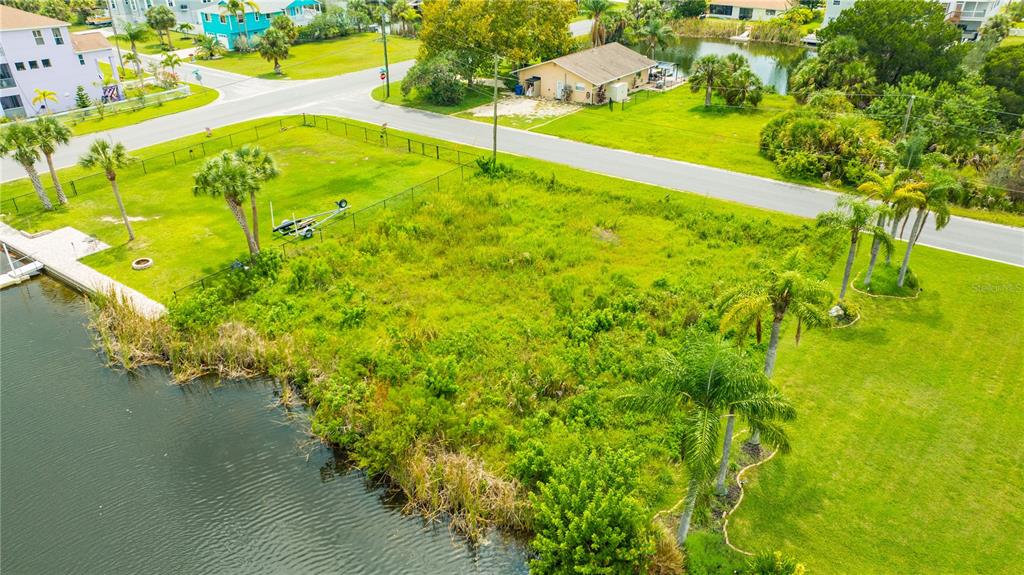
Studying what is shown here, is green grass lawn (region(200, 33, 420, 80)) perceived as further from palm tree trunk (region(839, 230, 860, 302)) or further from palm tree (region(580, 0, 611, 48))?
palm tree trunk (region(839, 230, 860, 302))

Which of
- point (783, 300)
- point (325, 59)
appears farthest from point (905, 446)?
point (325, 59)

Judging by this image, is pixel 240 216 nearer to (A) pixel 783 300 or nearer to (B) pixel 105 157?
(B) pixel 105 157

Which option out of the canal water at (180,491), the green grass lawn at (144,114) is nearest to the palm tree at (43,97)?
the green grass lawn at (144,114)

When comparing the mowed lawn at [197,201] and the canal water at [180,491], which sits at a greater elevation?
the mowed lawn at [197,201]

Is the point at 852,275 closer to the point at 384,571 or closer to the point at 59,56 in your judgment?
the point at 384,571

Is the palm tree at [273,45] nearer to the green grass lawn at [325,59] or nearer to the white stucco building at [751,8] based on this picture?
the green grass lawn at [325,59]
